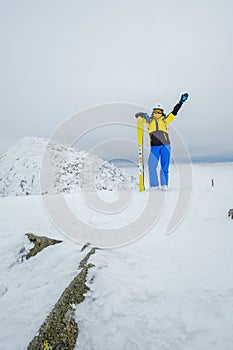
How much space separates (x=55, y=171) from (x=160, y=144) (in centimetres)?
1968

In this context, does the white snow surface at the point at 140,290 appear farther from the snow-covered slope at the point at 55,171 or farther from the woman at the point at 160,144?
the snow-covered slope at the point at 55,171

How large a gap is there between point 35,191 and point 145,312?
2256 cm

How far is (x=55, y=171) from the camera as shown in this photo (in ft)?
85.0

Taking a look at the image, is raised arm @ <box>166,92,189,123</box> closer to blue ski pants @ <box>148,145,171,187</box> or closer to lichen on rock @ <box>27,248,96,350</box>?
blue ski pants @ <box>148,145,171,187</box>

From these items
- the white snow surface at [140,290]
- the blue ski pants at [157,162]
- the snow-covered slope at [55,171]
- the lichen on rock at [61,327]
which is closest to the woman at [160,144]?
the blue ski pants at [157,162]

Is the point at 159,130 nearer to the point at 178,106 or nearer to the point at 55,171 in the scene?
the point at 178,106

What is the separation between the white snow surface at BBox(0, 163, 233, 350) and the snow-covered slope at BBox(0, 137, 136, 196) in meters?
17.7

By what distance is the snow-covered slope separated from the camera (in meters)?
23.6

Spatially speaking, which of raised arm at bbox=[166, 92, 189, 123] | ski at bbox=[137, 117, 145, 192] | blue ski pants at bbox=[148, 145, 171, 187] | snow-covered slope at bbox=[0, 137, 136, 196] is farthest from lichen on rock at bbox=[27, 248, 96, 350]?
snow-covered slope at bbox=[0, 137, 136, 196]

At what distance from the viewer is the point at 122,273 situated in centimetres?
271

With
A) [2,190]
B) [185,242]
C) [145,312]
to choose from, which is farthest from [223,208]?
[2,190]

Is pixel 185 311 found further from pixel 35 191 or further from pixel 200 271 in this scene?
pixel 35 191

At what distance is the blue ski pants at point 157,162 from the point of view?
28.0 ft

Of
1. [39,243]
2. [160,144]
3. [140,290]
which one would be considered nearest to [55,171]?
[160,144]
